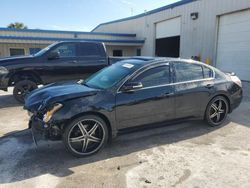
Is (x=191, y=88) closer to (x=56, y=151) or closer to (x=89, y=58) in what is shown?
(x=56, y=151)

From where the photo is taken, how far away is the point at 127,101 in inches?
155

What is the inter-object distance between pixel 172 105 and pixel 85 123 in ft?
5.78

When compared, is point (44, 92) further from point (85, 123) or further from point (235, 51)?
point (235, 51)

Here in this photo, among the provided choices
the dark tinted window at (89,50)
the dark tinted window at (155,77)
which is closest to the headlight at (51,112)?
the dark tinted window at (155,77)

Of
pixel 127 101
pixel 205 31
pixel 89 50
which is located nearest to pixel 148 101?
pixel 127 101

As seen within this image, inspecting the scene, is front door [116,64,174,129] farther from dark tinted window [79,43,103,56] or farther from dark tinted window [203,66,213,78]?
dark tinted window [79,43,103,56]

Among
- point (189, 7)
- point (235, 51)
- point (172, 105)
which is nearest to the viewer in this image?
point (172, 105)

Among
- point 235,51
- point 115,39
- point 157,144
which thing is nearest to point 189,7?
point 235,51

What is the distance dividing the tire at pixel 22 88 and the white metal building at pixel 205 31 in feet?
34.1

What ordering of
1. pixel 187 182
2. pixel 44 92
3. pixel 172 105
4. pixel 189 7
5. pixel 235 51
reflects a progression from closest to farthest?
pixel 187 182 → pixel 44 92 → pixel 172 105 → pixel 235 51 → pixel 189 7

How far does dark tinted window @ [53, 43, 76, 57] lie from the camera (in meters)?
7.61

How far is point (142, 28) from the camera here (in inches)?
867

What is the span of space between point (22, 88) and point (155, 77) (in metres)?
4.73

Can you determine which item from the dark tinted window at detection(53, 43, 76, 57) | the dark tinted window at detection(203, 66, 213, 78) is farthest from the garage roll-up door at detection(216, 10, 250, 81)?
the dark tinted window at detection(53, 43, 76, 57)
